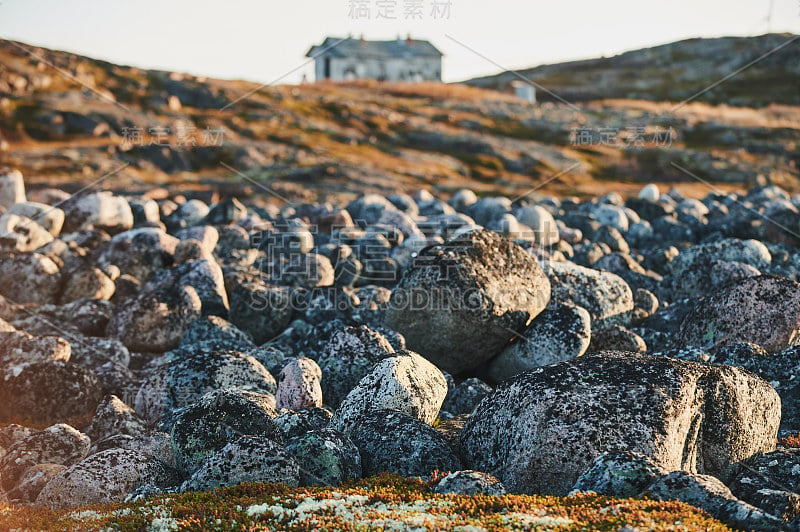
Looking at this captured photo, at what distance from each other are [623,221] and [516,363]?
17.4 m

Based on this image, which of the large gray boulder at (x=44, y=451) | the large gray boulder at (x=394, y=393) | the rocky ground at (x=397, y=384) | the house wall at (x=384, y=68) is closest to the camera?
the rocky ground at (x=397, y=384)

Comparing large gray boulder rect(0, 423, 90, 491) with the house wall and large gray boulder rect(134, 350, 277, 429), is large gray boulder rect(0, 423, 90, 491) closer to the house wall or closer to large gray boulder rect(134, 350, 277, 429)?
large gray boulder rect(134, 350, 277, 429)

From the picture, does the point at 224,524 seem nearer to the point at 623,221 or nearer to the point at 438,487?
the point at 438,487

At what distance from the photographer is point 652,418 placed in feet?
28.2

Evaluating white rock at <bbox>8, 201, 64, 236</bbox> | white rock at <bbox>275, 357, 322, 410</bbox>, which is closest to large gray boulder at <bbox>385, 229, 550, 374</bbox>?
white rock at <bbox>275, 357, 322, 410</bbox>

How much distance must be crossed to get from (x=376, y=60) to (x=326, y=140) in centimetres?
4629

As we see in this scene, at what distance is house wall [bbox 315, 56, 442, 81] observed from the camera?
93062 millimetres

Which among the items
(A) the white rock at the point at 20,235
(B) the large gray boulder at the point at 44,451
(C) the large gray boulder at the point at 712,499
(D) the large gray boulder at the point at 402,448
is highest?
(A) the white rock at the point at 20,235

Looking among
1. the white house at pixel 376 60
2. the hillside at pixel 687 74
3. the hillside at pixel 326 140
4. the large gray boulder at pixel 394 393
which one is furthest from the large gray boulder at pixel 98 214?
the hillside at pixel 687 74

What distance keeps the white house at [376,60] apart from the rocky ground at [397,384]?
245 ft

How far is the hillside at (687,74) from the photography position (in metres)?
96.4

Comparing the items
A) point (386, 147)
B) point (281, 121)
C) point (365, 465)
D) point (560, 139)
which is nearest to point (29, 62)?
point (281, 121)

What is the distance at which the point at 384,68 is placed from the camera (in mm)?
94625

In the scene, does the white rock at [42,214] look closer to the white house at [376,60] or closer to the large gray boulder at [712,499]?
the large gray boulder at [712,499]
